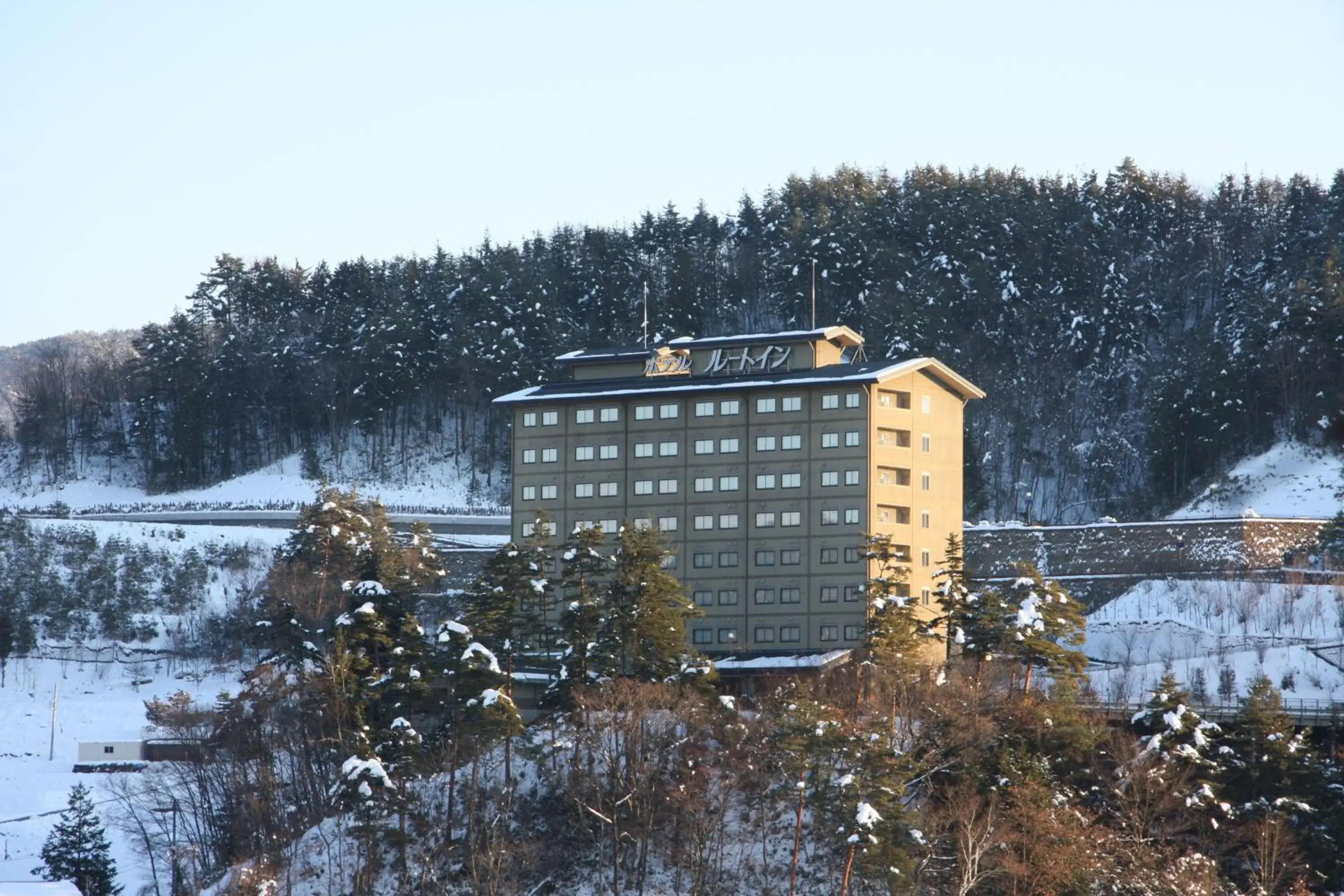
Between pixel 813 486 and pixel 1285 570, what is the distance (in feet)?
89.0

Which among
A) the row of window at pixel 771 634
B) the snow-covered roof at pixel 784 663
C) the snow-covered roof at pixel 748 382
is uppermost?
the snow-covered roof at pixel 748 382

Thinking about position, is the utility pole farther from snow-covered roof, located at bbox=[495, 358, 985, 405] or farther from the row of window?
the row of window

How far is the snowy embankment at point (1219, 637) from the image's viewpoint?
86.4 m

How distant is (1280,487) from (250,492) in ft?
213

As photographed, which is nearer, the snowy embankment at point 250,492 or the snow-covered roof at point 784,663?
the snow-covered roof at point 784,663

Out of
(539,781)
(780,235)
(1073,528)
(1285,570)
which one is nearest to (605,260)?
(780,235)

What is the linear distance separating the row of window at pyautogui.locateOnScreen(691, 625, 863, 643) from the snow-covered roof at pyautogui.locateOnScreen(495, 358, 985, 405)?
1016 centimetres

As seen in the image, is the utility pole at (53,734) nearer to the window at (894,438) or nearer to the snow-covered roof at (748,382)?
the snow-covered roof at (748,382)

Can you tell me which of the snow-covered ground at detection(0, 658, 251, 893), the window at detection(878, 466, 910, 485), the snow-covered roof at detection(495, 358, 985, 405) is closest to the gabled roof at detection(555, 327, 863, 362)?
the snow-covered roof at detection(495, 358, 985, 405)

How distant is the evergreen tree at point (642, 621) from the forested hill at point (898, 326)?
48.2 metres

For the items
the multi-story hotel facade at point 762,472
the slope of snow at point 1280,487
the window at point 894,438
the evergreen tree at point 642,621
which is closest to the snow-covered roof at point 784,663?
the multi-story hotel facade at point 762,472

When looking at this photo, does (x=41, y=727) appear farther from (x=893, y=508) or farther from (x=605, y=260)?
(x=605, y=260)

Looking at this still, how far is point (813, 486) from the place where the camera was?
8650cm

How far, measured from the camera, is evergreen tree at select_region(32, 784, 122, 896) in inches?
2918
